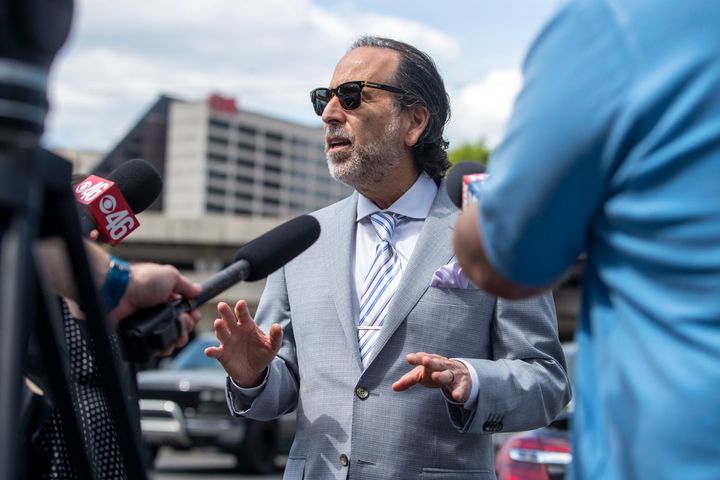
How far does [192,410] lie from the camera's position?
1270 centimetres

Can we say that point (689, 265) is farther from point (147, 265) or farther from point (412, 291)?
point (412, 291)

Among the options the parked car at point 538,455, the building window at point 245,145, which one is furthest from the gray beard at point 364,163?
the building window at point 245,145

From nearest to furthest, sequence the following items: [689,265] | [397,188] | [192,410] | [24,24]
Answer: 1. [24,24]
2. [689,265]
3. [397,188]
4. [192,410]

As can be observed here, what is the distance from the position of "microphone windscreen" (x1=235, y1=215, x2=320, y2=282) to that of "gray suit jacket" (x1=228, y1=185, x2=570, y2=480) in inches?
20.6

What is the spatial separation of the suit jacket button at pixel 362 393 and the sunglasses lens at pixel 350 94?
102cm

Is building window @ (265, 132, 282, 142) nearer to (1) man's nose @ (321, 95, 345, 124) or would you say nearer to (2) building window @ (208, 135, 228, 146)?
(2) building window @ (208, 135, 228, 146)

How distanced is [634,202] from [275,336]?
1.56 m

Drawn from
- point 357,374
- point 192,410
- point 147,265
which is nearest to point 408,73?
point 357,374

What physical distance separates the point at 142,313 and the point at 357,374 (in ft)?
5.03

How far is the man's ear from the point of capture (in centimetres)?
369

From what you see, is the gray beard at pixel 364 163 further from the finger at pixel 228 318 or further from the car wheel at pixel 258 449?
the car wheel at pixel 258 449

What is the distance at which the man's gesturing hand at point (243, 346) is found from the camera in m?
2.97

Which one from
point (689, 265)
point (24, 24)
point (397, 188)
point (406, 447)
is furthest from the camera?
point (397, 188)

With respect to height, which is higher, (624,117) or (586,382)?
(624,117)
